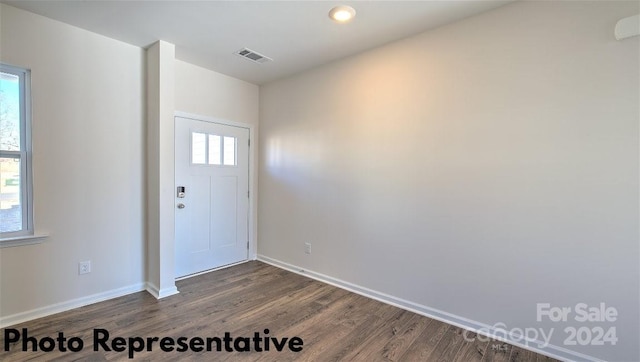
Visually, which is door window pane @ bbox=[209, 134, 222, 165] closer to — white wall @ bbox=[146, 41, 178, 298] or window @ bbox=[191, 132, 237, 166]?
window @ bbox=[191, 132, 237, 166]

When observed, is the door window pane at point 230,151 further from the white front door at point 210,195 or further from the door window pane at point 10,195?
the door window pane at point 10,195

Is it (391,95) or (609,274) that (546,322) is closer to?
(609,274)

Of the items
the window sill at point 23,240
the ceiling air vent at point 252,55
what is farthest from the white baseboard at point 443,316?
the ceiling air vent at point 252,55

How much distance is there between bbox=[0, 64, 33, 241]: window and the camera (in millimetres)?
2312

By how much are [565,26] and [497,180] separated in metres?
1.11

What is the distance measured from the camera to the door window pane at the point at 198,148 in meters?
3.45

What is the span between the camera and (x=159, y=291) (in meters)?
2.86

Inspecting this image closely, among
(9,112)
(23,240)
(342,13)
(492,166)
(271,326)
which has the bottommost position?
(271,326)

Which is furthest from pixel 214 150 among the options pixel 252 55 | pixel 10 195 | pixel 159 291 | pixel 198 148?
pixel 10 195

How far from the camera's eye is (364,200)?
3.00m

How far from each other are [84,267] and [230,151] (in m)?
1.97

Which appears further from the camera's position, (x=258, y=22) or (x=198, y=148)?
(x=198, y=148)

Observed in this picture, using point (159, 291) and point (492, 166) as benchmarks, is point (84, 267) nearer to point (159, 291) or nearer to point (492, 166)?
point (159, 291)

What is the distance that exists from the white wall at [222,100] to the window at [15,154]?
1262 mm
